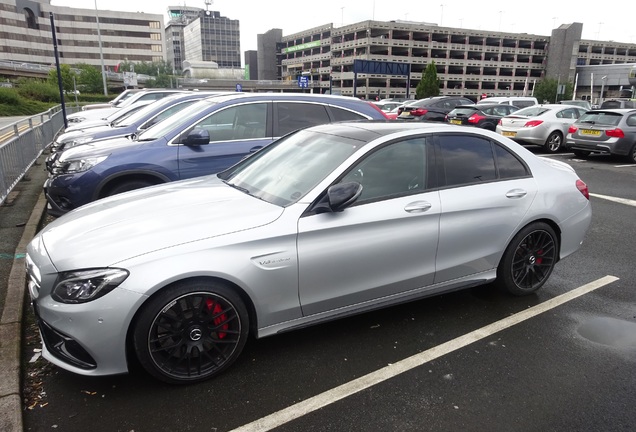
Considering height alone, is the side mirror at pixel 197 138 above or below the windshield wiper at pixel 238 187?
above

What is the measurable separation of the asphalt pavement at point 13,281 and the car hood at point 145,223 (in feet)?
2.77

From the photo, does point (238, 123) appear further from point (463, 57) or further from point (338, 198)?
point (463, 57)

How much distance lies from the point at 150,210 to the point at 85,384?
122 centimetres

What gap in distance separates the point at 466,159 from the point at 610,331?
182cm

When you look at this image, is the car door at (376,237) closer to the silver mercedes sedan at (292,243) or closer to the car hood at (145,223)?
the silver mercedes sedan at (292,243)

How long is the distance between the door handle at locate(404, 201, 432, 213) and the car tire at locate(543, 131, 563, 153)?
13.0m

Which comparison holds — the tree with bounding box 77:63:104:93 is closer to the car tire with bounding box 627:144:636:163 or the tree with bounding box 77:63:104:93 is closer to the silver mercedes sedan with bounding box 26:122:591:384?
the car tire with bounding box 627:144:636:163

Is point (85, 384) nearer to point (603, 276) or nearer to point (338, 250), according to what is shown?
point (338, 250)

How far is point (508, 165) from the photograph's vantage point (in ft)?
13.6

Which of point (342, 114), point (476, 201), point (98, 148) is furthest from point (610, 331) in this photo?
point (98, 148)

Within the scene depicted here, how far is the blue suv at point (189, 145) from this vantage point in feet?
17.5

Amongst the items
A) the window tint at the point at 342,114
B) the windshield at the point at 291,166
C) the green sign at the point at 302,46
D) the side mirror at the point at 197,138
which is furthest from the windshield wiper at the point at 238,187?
the green sign at the point at 302,46

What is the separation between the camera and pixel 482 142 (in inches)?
161

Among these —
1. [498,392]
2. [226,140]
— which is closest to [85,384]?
[498,392]
